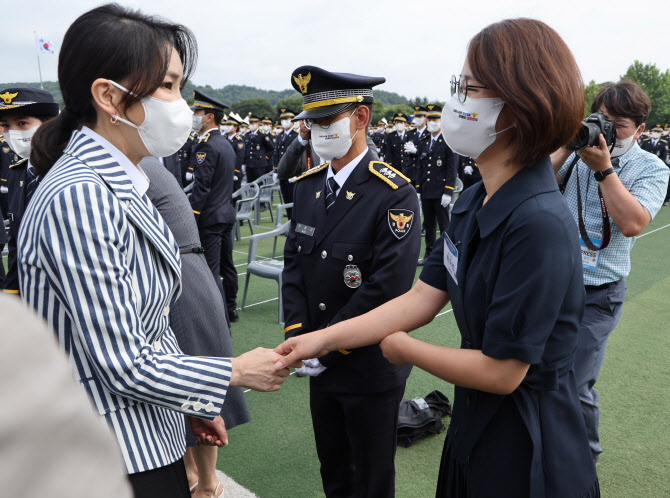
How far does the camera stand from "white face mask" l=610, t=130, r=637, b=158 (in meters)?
2.56

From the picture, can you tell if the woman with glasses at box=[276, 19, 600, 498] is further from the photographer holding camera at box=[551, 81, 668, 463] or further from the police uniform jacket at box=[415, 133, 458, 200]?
the police uniform jacket at box=[415, 133, 458, 200]

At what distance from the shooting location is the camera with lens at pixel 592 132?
A: 2180mm

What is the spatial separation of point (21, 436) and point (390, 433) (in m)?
1.95

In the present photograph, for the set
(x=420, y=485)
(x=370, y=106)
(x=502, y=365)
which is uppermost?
(x=370, y=106)

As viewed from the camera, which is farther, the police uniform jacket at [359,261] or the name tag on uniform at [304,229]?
the name tag on uniform at [304,229]

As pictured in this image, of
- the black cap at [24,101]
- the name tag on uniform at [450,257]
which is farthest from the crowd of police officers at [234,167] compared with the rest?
the name tag on uniform at [450,257]

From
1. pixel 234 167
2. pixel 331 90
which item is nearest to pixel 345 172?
pixel 331 90

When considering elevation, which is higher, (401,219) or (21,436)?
(21,436)

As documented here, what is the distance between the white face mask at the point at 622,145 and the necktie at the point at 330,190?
1.41 m

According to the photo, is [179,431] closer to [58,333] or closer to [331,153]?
[58,333]

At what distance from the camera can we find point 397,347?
147cm

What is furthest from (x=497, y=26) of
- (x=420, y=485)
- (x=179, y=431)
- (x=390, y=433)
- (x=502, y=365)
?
(x=420, y=485)

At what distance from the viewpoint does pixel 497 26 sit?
49.1 inches

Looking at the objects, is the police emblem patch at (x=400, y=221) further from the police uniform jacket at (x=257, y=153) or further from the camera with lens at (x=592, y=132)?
the police uniform jacket at (x=257, y=153)
